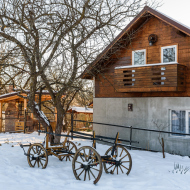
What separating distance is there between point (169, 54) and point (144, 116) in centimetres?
305

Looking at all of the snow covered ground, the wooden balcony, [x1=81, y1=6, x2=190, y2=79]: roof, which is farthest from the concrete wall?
the snow covered ground

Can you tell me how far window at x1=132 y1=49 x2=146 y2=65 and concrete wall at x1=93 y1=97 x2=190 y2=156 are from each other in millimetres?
1776

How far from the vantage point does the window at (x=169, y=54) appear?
38.1 ft

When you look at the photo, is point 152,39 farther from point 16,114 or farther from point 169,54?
point 16,114

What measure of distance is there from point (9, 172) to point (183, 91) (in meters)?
7.74

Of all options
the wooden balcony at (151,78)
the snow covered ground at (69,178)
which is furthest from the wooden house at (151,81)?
the snow covered ground at (69,178)

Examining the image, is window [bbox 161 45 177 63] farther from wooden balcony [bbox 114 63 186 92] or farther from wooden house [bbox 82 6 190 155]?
wooden balcony [bbox 114 63 186 92]

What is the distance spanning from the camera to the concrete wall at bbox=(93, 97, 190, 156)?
448 inches

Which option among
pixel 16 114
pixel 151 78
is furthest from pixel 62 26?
pixel 16 114

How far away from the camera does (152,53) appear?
12.3 meters

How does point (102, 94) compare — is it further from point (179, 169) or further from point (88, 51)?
point (179, 169)

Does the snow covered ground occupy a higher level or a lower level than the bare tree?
lower

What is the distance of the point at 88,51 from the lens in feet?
33.1

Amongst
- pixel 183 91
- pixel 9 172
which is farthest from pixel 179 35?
pixel 9 172
